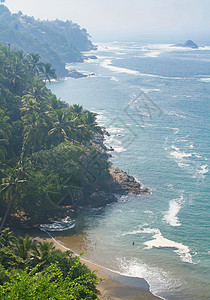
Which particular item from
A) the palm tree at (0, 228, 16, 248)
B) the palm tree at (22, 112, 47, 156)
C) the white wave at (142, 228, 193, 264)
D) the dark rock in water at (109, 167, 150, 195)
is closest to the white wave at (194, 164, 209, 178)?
the dark rock in water at (109, 167, 150, 195)

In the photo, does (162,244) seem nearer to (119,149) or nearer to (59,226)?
(59,226)

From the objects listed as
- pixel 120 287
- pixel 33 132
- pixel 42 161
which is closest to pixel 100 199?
pixel 42 161

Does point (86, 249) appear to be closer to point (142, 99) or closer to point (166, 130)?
point (166, 130)

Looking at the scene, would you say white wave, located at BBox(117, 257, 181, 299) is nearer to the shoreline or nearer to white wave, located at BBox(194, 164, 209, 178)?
the shoreline

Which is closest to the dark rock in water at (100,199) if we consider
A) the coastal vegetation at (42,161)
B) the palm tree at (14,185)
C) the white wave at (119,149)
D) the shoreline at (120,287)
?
the coastal vegetation at (42,161)

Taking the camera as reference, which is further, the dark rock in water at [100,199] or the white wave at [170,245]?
the dark rock in water at [100,199]

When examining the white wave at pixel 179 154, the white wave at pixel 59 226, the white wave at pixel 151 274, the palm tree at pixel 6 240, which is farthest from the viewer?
the white wave at pixel 179 154

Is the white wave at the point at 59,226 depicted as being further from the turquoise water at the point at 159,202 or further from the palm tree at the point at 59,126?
the palm tree at the point at 59,126
